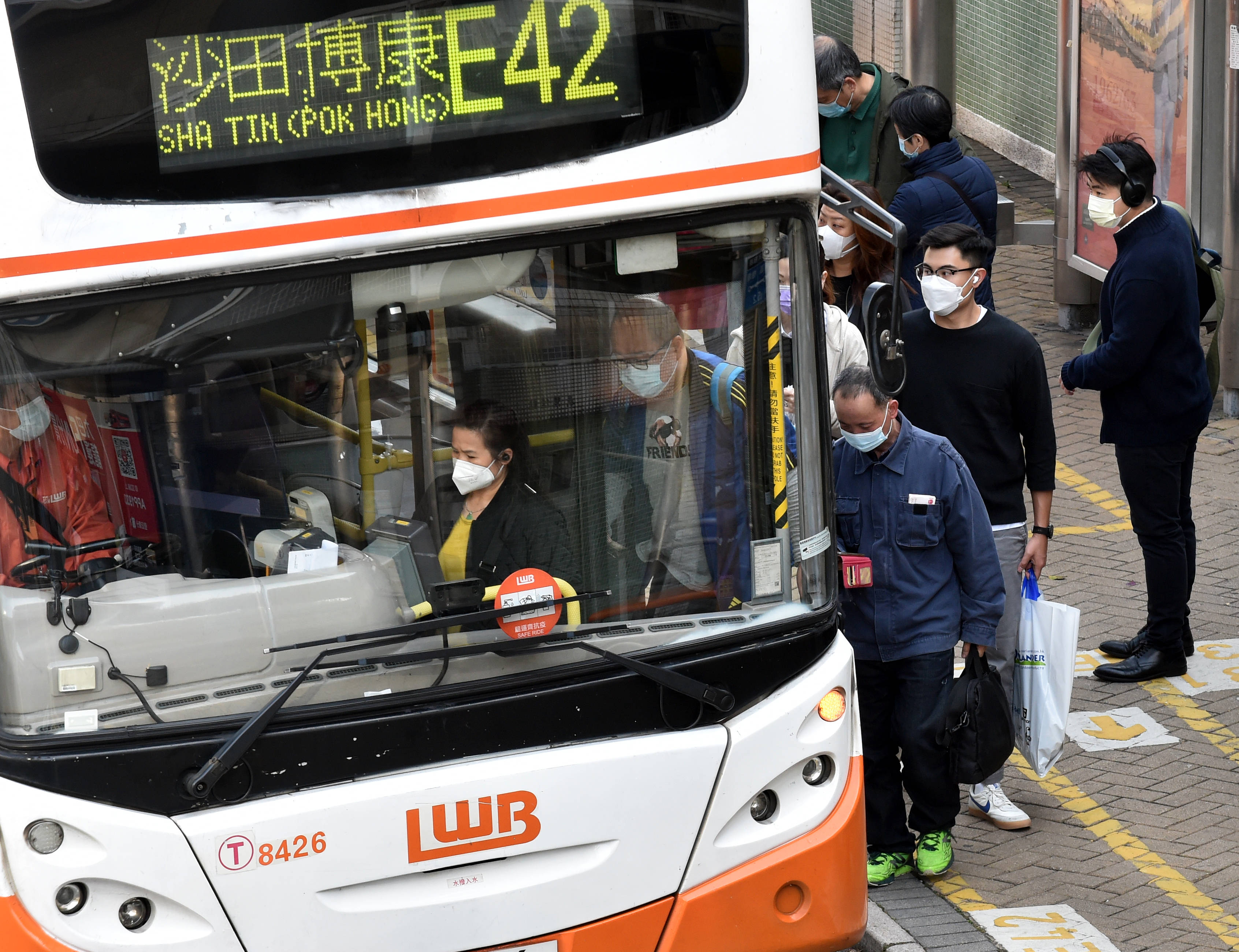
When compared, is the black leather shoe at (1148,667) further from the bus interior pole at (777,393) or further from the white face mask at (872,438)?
the bus interior pole at (777,393)

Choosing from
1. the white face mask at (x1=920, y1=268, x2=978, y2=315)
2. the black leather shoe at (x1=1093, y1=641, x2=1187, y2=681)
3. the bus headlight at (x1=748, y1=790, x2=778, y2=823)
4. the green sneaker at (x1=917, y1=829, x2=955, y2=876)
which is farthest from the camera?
the black leather shoe at (x1=1093, y1=641, x2=1187, y2=681)

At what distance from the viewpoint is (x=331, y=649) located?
12.6 feet

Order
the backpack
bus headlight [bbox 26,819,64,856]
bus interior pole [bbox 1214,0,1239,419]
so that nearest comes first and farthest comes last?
1. bus headlight [bbox 26,819,64,856]
2. the backpack
3. bus interior pole [bbox 1214,0,1239,419]

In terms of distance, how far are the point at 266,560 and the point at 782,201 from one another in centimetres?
160

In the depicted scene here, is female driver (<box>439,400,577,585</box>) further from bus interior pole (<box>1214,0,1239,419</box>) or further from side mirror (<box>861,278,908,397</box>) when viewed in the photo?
bus interior pole (<box>1214,0,1239,419</box>)

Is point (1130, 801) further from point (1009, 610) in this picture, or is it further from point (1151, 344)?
point (1151, 344)

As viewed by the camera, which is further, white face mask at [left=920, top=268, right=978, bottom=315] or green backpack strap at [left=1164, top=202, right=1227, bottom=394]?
green backpack strap at [left=1164, top=202, right=1227, bottom=394]

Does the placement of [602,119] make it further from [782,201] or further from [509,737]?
[509,737]

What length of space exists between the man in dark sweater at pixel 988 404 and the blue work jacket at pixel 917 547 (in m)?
0.57

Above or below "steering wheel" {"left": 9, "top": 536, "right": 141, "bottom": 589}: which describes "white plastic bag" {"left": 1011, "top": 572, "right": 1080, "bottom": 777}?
below

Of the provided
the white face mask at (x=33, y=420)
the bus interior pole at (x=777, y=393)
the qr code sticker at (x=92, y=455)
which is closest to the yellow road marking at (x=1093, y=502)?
the bus interior pole at (x=777, y=393)

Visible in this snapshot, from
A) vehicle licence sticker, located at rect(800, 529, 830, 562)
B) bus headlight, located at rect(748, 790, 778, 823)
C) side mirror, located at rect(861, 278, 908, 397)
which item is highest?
side mirror, located at rect(861, 278, 908, 397)

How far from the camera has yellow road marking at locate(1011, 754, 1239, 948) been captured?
17.2 ft

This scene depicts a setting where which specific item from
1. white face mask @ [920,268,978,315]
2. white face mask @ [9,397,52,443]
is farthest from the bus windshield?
white face mask @ [920,268,978,315]
